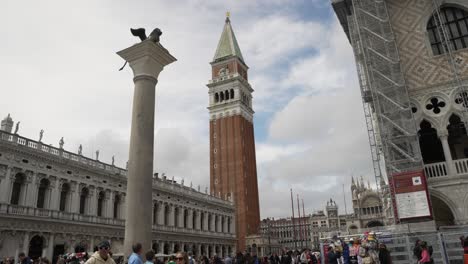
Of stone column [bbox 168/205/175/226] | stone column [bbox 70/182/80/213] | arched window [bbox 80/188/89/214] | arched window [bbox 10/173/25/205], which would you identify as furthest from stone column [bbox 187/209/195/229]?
arched window [bbox 10/173/25/205]

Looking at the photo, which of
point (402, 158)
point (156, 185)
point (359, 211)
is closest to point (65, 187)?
point (156, 185)

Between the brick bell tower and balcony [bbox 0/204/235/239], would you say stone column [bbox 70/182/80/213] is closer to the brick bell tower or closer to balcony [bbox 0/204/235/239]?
balcony [bbox 0/204/235/239]

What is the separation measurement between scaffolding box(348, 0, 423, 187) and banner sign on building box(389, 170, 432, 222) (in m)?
0.48

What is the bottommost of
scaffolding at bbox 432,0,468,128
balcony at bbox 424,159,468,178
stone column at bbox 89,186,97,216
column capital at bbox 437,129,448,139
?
balcony at bbox 424,159,468,178

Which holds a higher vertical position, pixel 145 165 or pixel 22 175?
pixel 22 175

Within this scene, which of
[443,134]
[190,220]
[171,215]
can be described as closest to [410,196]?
[443,134]

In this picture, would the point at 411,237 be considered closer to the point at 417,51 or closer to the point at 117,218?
the point at 417,51

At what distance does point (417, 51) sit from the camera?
19.9 metres

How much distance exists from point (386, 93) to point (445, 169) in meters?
4.69

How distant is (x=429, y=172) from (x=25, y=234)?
24063 mm

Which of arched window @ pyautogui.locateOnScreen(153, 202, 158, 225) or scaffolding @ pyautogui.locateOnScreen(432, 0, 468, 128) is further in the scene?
arched window @ pyautogui.locateOnScreen(153, 202, 158, 225)

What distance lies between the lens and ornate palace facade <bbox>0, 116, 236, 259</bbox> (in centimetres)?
2377

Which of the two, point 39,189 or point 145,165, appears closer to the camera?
point 145,165

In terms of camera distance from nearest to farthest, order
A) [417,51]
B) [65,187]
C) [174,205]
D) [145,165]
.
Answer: [145,165] → [417,51] → [65,187] → [174,205]
